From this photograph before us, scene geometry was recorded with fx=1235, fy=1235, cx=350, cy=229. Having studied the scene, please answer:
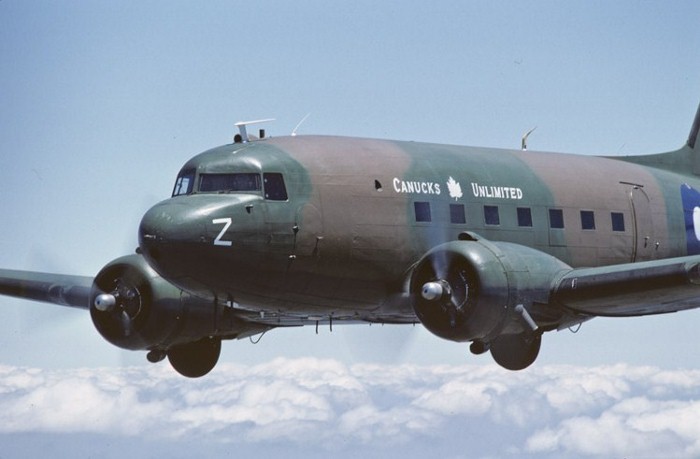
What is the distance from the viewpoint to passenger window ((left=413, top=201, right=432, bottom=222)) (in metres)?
20.1

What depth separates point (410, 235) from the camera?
1989cm

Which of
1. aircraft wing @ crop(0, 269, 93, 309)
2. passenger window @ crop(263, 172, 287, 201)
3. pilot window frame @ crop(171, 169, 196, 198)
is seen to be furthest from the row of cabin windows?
aircraft wing @ crop(0, 269, 93, 309)

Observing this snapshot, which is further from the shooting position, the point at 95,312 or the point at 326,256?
the point at 95,312

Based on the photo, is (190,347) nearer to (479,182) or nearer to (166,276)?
(166,276)

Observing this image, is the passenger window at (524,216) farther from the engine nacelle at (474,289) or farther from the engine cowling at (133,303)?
the engine cowling at (133,303)

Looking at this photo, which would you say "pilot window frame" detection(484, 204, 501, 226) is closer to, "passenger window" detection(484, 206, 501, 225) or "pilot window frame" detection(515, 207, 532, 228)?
"passenger window" detection(484, 206, 501, 225)

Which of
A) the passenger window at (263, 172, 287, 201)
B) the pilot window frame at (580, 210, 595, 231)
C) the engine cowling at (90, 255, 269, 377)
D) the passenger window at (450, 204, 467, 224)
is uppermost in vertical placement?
the passenger window at (263, 172, 287, 201)

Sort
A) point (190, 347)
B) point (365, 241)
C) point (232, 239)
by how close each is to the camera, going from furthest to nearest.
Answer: point (190, 347) < point (365, 241) < point (232, 239)

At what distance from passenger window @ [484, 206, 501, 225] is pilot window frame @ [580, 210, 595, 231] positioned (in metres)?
2.15

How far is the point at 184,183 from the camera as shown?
19.2m

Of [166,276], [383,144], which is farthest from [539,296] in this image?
[166,276]

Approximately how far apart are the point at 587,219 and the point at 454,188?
3222 mm

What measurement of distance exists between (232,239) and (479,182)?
16.8 ft

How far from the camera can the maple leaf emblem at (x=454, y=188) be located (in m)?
20.7
